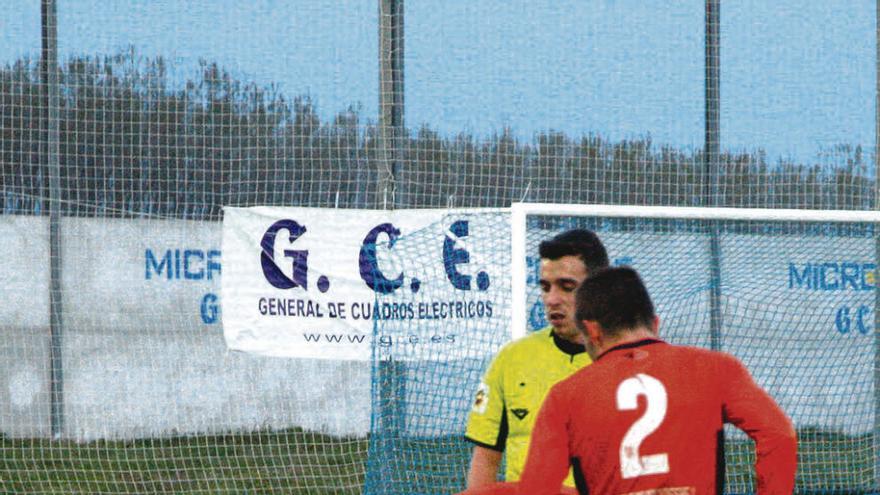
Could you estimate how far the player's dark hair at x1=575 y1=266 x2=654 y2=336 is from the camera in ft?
10.1

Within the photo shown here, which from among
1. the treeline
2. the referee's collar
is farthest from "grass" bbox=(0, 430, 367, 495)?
the referee's collar

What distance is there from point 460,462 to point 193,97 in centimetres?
345

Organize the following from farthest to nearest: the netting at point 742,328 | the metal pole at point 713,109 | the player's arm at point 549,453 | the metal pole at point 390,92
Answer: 1. the metal pole at point 713,109
2. the metal pole at point 390,92
3. the netting at point 742,328
4. the player's arm at point 549,453

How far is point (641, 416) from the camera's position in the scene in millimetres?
2973

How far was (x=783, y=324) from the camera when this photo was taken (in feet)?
30.3

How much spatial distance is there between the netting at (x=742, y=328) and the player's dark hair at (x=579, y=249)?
14.0 feet

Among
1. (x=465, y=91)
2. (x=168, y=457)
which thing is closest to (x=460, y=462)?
(x=168, y=457)

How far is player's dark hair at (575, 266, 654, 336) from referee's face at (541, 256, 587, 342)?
0.77 metres

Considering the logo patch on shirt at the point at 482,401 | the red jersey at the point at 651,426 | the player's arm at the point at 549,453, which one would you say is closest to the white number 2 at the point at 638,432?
the red jersey at the point at 651,426

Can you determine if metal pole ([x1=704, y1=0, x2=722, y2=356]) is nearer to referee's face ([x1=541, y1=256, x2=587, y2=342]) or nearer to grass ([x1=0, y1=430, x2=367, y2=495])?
grass ([x1=0, y1=430, x2=367, y2=495])

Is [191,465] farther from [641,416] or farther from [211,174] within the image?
[641,416]

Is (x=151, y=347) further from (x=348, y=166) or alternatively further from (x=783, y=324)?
(x=783, y=324)

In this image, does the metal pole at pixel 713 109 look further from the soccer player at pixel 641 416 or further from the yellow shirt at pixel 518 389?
the soccer player at pixel 641 416

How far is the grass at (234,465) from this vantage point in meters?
8.91
